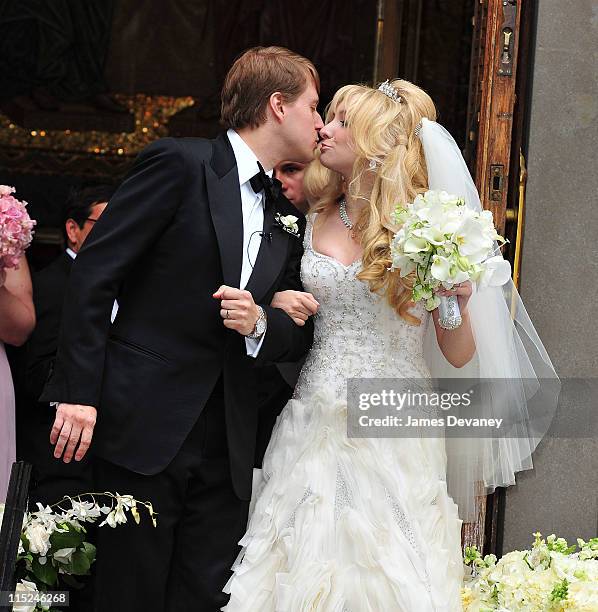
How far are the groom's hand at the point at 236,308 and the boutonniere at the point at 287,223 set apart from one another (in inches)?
17.9

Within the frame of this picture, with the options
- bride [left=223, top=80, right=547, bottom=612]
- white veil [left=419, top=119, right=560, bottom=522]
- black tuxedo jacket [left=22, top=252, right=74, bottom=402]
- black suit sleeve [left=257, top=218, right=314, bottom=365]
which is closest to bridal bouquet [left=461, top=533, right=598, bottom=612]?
bride [left=223, top=80, right=547, bottom=612]

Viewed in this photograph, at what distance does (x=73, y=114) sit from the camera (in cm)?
981

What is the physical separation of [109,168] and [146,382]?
21.1 feet

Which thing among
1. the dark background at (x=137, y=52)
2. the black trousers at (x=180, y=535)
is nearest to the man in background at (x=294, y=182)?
the black trousers at (x=180, y=535)

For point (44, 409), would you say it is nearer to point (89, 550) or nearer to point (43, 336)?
point (43, 336)

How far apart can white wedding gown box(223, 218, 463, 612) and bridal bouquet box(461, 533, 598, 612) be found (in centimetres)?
17

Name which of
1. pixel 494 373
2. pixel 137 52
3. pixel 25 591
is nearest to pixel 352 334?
pixel 494 373

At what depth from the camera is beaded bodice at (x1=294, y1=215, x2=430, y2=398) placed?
3809mm

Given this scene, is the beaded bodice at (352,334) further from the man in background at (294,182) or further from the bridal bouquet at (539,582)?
the man in background at (294,182)

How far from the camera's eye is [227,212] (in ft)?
12.0

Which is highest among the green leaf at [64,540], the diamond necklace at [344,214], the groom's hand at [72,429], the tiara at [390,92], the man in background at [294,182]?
the tiara at [390,92]

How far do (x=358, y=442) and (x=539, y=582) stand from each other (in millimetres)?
763

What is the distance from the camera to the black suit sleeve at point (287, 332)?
3588 mm

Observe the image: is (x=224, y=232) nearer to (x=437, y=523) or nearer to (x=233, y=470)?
(x=233, y=470)
